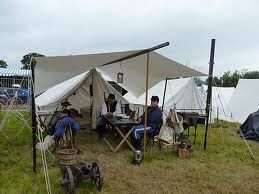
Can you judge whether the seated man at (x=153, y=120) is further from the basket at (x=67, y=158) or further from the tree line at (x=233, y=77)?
the tree line at (x=233, y=77)

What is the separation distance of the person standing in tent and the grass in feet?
1.26

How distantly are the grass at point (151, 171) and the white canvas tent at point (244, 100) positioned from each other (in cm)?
410

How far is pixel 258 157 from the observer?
5.54m

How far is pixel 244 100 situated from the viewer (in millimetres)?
10656

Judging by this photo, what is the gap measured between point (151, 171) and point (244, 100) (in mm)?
7378

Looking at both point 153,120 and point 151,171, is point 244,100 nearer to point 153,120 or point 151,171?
point 153,120

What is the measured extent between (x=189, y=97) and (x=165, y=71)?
3.81 m

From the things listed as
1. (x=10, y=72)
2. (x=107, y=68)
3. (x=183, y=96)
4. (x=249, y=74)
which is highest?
(x=249, y=74)

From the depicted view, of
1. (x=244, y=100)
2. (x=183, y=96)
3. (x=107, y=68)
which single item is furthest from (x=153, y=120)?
(x=244, y=100)

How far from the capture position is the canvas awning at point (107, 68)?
459 centimetres

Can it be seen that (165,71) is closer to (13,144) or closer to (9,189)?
(13,144)

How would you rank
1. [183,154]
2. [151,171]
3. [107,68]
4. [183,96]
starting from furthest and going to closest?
[183,96] → [107,68] → [183,154] → [151,171]

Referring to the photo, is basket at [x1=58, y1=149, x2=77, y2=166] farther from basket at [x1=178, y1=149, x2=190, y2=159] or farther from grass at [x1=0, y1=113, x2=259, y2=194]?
basket at [x1=178, y1=149, x2=190, y2=159]

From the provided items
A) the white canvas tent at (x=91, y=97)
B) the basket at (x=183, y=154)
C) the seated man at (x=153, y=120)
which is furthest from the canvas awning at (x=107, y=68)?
the basket at (x=183, y=154)
